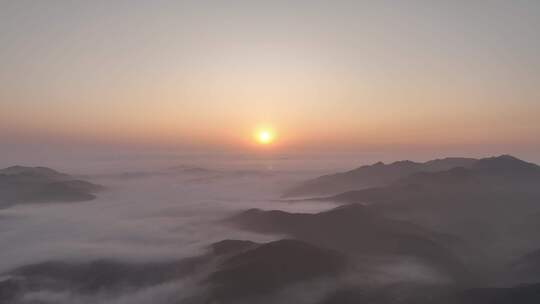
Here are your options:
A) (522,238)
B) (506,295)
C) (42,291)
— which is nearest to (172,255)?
(42,291)

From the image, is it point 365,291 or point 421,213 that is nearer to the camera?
point 365,291

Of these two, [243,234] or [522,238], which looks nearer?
[522,238]

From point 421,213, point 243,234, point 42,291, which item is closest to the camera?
point 42,291

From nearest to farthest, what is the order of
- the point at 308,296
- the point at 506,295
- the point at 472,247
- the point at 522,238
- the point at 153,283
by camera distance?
the point at 506,295 → the point at 308,296 → the point at 153,283 → the point at 472,247 → the point at 522,238

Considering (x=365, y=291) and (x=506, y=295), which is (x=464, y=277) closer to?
(x=506, y=295)

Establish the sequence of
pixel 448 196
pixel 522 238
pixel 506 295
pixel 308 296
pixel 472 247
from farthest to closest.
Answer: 1. pixel 448 196
2. pixel 522 238
3. pixel 472 247
4. pixel 308 296
5. pixel 506 295

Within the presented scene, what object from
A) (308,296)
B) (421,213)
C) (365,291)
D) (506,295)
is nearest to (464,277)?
(506,295)

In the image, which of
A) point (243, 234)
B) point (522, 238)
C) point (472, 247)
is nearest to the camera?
point (472, 247)

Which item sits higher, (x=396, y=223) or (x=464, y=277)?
(x=396, y=223)

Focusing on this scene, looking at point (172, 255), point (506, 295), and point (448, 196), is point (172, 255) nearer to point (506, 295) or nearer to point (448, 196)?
point (506, 295)
